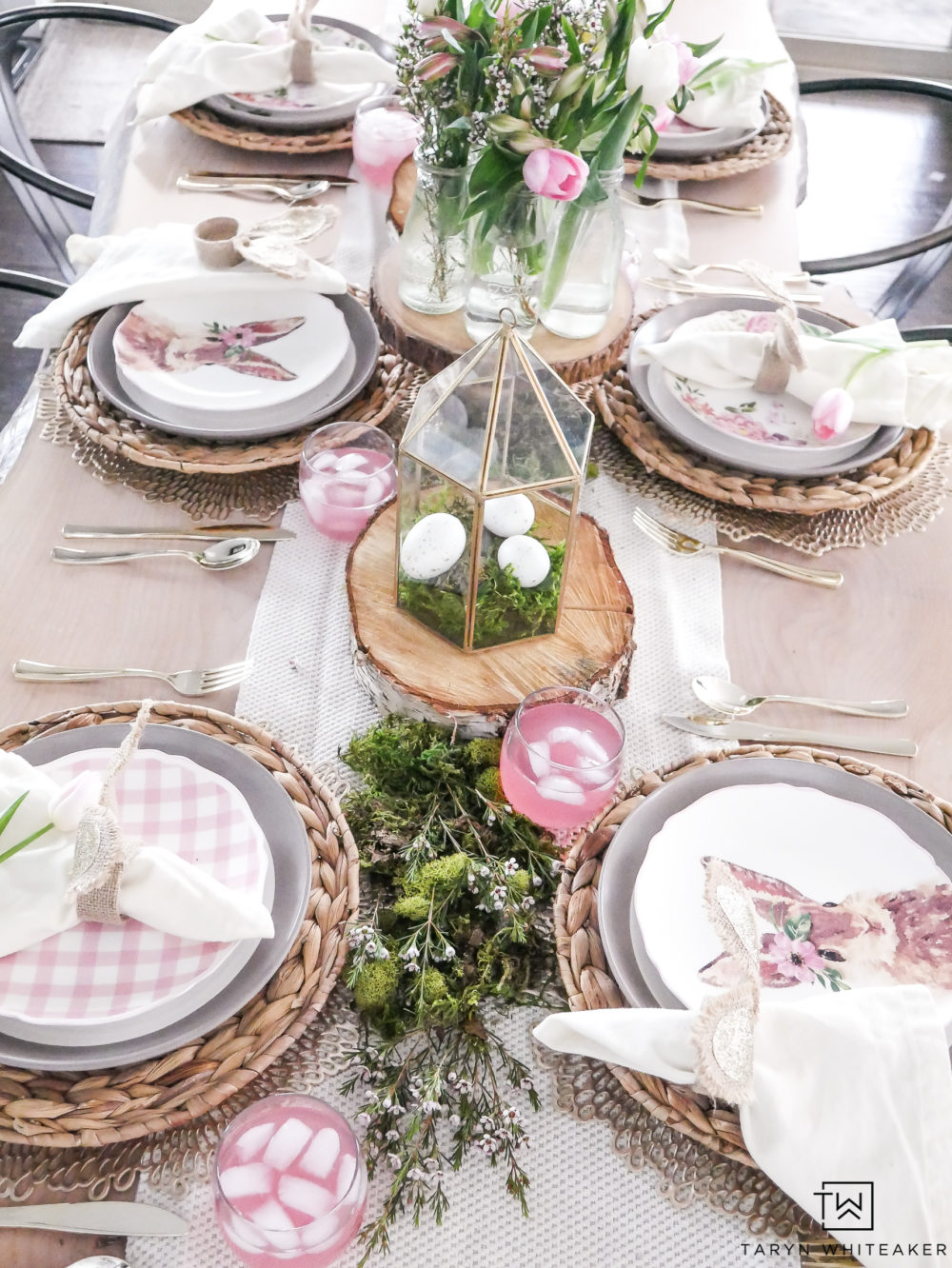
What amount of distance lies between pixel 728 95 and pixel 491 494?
1179 mm

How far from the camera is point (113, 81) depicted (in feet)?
11.7

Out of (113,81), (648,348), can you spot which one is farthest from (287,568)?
(113,81)

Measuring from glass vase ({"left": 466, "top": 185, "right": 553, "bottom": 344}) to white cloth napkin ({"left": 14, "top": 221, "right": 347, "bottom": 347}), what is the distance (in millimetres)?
199

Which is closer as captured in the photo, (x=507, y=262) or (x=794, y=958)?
(x=794, y=958)

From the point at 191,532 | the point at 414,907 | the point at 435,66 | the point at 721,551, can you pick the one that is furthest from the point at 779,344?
the point at 414,907

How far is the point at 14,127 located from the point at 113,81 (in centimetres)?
192

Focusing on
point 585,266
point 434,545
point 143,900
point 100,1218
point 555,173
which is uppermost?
point 555,173

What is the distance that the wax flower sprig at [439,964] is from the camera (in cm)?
76

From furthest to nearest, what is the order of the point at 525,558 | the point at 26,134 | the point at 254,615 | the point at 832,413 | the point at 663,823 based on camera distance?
the point at 26,134 → the point at 832,413 → the point at 254,615 → the point at 525,558 → the point at 663,823

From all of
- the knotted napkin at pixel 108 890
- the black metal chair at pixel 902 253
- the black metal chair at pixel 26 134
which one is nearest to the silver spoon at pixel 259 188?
the black metal chair at pixel 26 134

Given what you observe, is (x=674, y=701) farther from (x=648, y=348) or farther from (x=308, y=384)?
(x=308, y=384)

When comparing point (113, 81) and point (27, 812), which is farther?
point (113, 81)

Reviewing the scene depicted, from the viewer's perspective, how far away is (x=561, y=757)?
942 mm

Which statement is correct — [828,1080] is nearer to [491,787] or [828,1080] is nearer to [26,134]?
[491,787]
